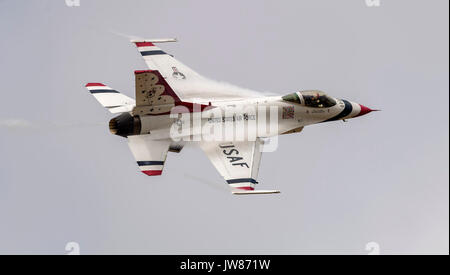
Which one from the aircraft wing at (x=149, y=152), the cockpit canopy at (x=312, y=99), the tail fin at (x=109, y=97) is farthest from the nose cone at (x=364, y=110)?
the tail fin at (x=109, y=97)

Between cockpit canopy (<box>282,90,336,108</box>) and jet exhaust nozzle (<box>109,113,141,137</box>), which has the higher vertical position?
cockpit canopy (<box>282,90,336,108</box>)

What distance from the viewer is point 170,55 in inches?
1603

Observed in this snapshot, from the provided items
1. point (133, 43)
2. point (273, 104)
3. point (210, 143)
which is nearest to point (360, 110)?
point (273, 104)

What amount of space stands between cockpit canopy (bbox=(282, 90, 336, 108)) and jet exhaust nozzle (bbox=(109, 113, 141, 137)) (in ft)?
19.0

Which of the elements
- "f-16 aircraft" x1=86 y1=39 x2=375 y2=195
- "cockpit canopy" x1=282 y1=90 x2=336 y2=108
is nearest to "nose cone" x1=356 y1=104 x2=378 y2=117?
"f-16 aircraft" x1=86 y1=39 x2=375 y2=195

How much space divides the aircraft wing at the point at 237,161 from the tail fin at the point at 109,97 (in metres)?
3.47

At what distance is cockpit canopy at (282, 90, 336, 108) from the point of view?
39.3 metres

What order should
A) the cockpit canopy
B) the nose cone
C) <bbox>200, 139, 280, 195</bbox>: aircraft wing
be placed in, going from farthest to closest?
the nose cone < the cockpit canopy < <bbox>200, 139, 280, 195</bbox>: aircraft wing

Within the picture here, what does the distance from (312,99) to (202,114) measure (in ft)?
14.9

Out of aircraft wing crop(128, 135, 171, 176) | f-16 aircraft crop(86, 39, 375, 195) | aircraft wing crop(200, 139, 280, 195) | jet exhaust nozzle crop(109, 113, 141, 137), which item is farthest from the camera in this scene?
jet exhaust nozzle crop(109, 113, 141, 137)

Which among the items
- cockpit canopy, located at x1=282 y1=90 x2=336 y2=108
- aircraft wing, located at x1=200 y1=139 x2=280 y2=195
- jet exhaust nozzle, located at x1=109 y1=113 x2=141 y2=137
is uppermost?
cockpit canopy, located at x1=282 y1=90 x2=336 y2=108

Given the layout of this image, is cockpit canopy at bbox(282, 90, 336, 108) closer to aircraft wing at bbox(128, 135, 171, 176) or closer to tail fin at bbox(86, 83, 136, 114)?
aircraft wing at bbox(128, 135, 171, 176)

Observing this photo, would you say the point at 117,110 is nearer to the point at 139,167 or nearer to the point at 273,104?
the point at 139,167

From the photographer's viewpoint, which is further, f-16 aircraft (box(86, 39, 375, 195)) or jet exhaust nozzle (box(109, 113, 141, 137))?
jet exhaust nozzle (box(109, 113, 141, 137))
